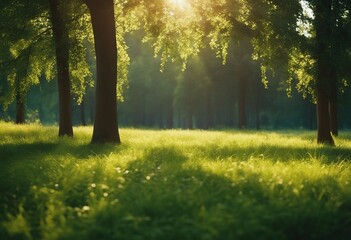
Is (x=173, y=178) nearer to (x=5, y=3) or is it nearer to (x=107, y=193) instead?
(x=107, y=193)

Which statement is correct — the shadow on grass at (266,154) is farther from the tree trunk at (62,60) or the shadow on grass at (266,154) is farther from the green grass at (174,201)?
the tree trunk at (62,60)

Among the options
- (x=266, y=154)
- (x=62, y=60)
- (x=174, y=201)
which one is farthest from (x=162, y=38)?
(x=174, y=201)

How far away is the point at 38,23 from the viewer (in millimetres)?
21453

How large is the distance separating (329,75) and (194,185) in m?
14.2

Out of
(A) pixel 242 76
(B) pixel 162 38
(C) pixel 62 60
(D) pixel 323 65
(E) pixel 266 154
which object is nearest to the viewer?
(E) pixel 266 154

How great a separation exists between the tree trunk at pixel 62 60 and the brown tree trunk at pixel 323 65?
11665 mm

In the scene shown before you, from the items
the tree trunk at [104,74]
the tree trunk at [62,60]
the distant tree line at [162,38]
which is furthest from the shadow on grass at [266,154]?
the tree trunk at [62,60]

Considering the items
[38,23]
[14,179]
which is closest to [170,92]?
[38,23]

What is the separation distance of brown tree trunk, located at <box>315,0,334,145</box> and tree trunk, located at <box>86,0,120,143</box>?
31.5ft

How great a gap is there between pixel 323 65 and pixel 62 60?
1248cm

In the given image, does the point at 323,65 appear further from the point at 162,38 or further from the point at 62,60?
the point at 62,60

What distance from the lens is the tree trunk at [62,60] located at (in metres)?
18.6

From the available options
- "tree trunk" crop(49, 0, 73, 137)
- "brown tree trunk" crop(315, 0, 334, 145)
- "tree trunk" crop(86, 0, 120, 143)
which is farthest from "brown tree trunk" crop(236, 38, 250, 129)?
"tree trunk" crop(86, 0, 120, 143)

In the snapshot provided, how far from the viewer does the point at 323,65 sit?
1927 centimetres
